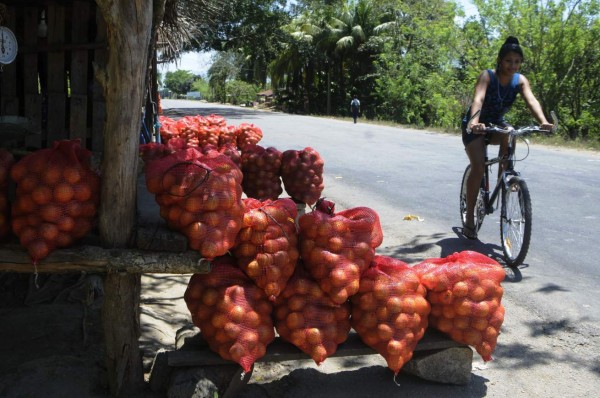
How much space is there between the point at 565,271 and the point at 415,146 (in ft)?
40.5

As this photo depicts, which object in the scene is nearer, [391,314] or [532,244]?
[391,314]

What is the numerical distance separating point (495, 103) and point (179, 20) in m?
4.11

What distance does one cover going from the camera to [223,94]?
80875 millimetres

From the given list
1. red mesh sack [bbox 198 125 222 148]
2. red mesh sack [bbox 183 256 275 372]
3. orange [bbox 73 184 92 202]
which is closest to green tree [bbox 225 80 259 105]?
red mesh sack [bbox 198 125 222 148]

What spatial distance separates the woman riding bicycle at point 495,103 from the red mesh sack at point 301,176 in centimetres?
159

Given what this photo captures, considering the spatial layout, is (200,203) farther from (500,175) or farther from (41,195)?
(500,175)

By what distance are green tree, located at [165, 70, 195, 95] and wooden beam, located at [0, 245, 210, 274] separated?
155 meters

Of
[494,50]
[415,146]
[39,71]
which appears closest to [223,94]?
[494,50]

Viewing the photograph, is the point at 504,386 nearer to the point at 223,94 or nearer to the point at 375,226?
the point at 375,226

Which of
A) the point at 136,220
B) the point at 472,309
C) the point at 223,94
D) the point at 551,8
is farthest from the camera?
the point at 223,94

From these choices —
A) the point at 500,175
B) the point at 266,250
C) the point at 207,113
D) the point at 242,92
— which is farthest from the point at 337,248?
the point at 242,92

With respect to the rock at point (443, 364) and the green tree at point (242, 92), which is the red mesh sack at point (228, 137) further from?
the green tree at point (242, 92)

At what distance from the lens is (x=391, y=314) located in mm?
3250

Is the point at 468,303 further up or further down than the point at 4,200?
further down
